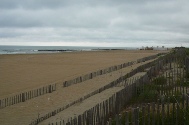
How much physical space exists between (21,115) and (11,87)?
7443 mm

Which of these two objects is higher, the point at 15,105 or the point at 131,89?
the point at 131,89

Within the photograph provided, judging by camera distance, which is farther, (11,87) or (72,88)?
(11,87)

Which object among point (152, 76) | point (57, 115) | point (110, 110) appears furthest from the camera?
point (152, 76)

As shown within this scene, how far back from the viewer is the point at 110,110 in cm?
830

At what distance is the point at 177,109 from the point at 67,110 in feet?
15.7

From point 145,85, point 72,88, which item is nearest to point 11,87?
point 72,88

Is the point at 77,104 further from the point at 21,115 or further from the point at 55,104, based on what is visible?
the point at 21,115

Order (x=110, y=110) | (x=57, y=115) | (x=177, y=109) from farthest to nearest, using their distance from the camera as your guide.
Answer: (x=57, y=115) → (x=110, y=110) → (x=177, y=109)

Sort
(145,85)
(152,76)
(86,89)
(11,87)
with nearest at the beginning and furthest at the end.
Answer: (145,85) → (152,76) → (86,89) → (11,87)

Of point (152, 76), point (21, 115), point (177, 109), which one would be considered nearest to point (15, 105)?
point (21, 115)

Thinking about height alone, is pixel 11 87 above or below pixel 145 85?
below

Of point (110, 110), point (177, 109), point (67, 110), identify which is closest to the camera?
point (177, 109)

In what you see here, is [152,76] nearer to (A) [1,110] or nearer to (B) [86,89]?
(B) [86,89]

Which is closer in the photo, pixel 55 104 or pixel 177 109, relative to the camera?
pixel 177 109
